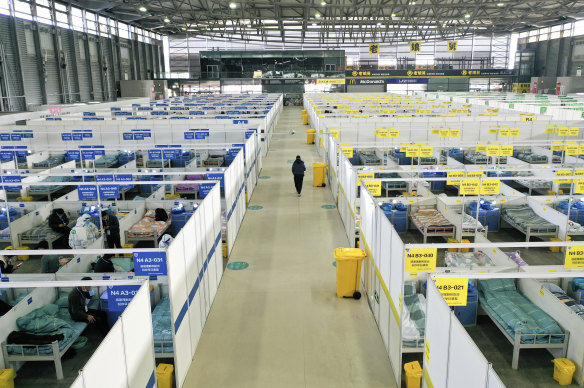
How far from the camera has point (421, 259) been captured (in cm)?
605

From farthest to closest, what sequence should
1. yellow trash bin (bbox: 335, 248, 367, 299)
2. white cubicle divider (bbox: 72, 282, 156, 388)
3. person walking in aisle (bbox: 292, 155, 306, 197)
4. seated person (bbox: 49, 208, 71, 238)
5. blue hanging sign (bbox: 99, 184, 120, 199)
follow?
person walking in aisle (bbox: 292, 155, 306, 197)
seated person (bbox: 49, 208, 71, 238)
blue hanging sign (bbox: 99, 184, 120, 199)
yellow trash bin (bbox: 335, 248, 367, 299)
white cubicle divider (bbox: 72, 282, 156, 388)

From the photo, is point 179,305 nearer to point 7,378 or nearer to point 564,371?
point 7,378

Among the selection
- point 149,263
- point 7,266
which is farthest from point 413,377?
point 7,266

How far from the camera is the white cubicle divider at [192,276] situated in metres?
6.16

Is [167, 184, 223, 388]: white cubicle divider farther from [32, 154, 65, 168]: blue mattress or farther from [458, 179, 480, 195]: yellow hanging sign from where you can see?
[32, 154, 65, 168]: blue mattress

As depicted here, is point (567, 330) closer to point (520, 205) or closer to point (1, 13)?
point (520, 205)

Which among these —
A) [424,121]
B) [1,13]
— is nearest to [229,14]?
[1,13]

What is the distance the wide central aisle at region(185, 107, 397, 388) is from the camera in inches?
264

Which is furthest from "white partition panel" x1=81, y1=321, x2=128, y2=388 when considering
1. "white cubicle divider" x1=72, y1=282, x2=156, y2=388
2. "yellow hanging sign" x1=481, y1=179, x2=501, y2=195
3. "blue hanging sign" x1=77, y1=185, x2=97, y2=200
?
"yellow hanging sign" x1=481, y1=179, x2=501, y2=195

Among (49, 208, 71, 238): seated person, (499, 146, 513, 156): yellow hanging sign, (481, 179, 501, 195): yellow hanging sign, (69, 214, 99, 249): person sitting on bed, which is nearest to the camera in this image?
(481, 179, 501, 195): yellow hanging sign

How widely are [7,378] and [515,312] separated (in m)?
7.61

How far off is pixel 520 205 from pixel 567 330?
22.2ft

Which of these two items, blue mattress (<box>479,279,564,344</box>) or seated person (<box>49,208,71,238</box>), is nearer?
blue mattress (<box>479,279,564,344</box>)

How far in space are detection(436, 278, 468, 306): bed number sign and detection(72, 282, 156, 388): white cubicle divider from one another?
10.9 ft
